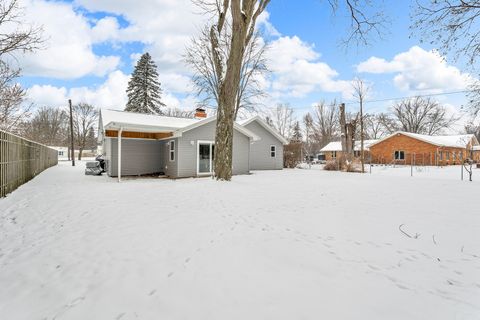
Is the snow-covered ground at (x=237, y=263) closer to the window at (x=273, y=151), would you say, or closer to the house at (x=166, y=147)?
the house at (x=166, y=147)

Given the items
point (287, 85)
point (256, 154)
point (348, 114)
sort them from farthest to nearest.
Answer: point (348, 114), point (287, 85), point (256, 154)

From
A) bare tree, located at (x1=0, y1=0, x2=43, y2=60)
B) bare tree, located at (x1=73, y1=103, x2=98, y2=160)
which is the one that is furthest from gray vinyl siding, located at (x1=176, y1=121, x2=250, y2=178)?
bare tree, located at (x1=73, y1=103, x2=98, y2=160)

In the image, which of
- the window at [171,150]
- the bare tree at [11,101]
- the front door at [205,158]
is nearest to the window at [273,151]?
the front door at [205,158]

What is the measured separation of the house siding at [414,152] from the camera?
28156 mm

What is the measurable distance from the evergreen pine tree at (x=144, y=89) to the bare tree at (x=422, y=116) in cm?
4142

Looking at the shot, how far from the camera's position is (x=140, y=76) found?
3198 cm

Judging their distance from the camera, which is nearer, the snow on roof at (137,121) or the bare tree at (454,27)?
the bare tree at (454,27)

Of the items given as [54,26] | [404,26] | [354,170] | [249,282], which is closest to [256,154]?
[354,170]

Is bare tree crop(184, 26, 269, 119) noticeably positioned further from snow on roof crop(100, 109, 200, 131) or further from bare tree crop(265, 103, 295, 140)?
bare tree crop(265, 103, 295, 140)

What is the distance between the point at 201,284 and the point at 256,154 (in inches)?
698

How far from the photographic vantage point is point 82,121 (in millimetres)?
41906

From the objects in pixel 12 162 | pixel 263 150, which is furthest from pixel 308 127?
pixel 12 162

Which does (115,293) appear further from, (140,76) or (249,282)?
(140,76)

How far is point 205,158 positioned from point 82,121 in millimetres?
37812
